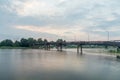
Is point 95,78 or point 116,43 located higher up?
point 116,43

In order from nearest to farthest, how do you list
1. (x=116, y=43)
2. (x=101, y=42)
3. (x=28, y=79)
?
1. (x=28, y=79)
2. (x=116, y=43)
3. (x=101, y=42)

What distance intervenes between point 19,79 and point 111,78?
14.3m

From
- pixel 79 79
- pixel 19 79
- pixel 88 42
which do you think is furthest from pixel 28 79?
pixel 88 42

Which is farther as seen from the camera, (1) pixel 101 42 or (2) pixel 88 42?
(2) pixel 88 42

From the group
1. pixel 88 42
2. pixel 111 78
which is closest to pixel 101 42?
pixel 88 42

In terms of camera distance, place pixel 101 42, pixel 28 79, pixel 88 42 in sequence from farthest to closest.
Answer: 1. pixel 88 42
2. pixel 101 42
3. pixel 28 79


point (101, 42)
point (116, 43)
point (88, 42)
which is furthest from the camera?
point (88, 42)

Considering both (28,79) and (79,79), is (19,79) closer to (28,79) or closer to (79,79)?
(28,79)

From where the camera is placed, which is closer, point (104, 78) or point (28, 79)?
A: point (28, 79)

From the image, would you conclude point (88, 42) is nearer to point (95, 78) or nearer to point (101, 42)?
point (101, 42)

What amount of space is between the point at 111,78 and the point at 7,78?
16242 mm

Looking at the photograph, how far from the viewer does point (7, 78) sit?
30422 millimetres

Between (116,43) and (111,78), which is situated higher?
(116,43)

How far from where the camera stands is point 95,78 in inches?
1214
